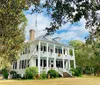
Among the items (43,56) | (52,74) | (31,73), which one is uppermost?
(43,56)

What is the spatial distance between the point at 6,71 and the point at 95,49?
41247 millimetres

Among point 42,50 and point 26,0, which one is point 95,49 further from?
point 42,50

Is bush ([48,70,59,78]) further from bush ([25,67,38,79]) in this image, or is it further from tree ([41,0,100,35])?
tree ([41,0,100,35])

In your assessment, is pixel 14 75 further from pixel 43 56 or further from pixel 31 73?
pixel 31 73

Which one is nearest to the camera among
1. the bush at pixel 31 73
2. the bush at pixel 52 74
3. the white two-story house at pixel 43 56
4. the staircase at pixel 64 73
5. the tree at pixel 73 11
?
the tree at pixel 73 11

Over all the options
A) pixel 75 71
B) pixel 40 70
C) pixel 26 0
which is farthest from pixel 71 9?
pixel 75 71

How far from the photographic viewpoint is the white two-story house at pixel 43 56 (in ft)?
148

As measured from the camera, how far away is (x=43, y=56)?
4528 cm

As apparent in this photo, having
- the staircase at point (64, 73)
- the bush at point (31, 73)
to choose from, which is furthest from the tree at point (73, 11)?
the staircase at point (64, 73)

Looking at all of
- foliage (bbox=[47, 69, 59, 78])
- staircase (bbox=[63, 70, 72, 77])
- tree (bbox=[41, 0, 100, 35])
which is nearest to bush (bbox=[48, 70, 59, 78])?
foliage (bbox=[47, 69, 59, 78])

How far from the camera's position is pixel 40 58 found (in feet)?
151

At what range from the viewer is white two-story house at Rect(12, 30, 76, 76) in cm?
4516

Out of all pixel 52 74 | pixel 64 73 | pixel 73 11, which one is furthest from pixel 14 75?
pixel 73 11

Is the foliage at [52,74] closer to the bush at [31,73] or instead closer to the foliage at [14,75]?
the bush at [31,73]
